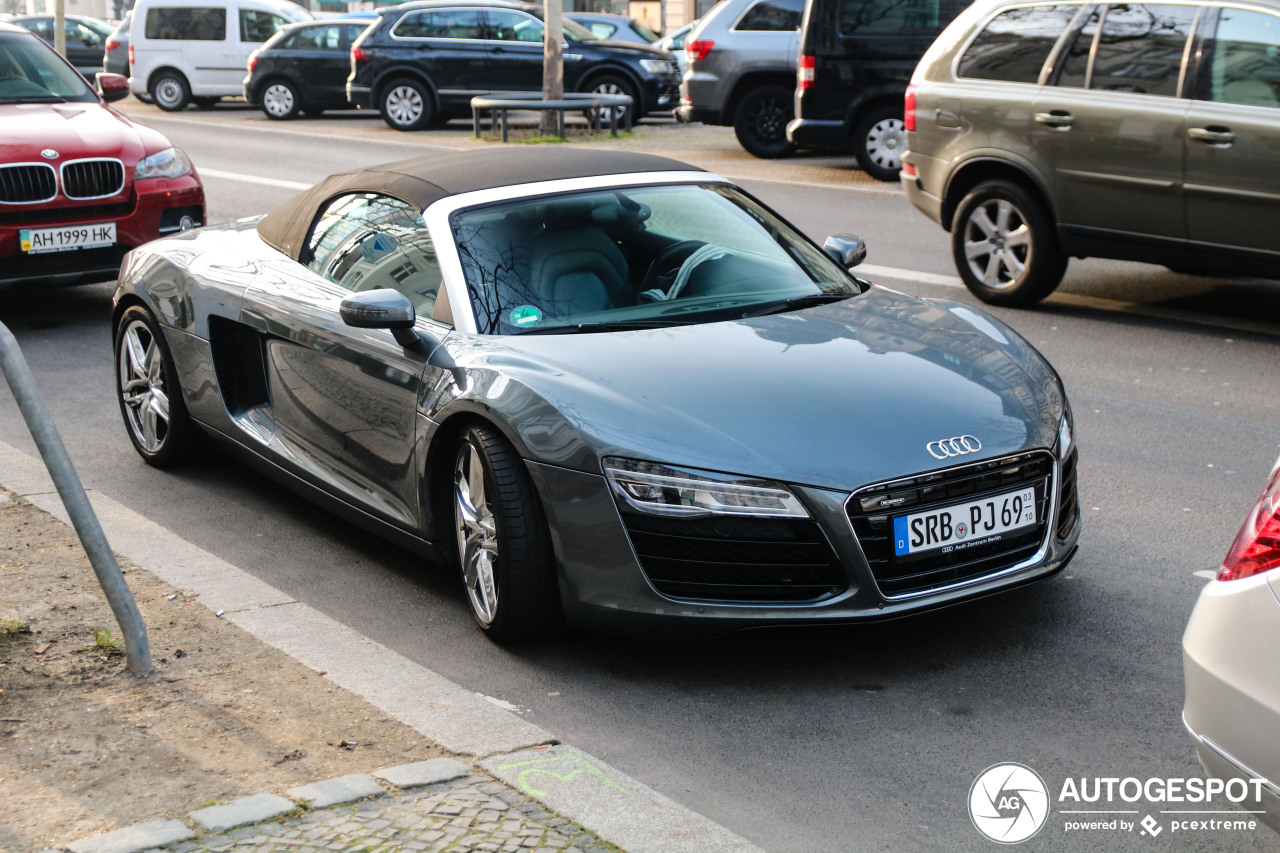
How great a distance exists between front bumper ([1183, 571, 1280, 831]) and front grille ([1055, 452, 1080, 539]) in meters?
1.53

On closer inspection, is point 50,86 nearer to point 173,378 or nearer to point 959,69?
point 173,378

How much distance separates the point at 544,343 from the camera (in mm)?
4691

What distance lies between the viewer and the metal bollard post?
12.4 ft

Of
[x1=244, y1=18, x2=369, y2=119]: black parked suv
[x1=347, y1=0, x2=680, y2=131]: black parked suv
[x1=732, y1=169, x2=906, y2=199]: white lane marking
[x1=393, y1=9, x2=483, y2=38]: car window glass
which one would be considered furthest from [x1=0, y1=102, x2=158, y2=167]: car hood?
[x1=244, y1=18, x2=369, y2=119]: black parked suv

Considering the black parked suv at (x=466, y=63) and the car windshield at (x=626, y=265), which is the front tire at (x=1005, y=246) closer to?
the car windshield at (x=626, y=265)

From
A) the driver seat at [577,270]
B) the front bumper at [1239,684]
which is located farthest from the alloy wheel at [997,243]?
the front bumper at [1239,684]

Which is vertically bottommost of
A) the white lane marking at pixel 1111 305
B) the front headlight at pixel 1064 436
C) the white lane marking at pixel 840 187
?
the white lane marking at pixel 840 187

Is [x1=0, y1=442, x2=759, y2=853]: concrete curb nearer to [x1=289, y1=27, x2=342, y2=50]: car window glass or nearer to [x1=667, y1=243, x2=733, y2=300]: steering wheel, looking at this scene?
[x1=667, y1=243, x2=733, y2=300]: steering wheel

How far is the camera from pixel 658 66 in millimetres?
23359

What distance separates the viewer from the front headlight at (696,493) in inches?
158

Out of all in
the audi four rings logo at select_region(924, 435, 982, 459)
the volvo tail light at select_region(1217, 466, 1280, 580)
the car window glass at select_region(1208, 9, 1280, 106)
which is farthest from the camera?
the car window glass at select_region(1208, 9, 1280, 106)

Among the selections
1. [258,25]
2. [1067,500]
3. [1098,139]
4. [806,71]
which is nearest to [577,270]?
[1067,500]

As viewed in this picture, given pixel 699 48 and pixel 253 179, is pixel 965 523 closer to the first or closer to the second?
pixel 253 179

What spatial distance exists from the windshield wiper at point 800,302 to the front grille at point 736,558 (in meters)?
1.13
